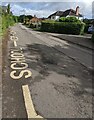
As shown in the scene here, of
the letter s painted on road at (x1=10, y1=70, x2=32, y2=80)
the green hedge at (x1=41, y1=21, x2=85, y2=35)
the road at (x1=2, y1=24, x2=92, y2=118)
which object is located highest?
the green hedge at (x1=41, y1=21, x2=85, y2=35)

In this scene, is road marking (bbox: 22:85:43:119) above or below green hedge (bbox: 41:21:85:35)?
below

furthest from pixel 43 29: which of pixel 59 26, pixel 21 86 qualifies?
pixel 21 86

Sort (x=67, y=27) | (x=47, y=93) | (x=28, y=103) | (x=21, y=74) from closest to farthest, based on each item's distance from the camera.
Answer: (x=28, y=103)
(x=47, y=93)
(x=21, y=74)
(x=67, y=27)

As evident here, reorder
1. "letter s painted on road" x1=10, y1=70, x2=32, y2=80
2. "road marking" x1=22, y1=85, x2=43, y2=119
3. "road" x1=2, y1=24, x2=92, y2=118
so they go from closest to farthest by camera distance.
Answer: "road marking" x1=22, y1=85, x2=43, y2=119 → "road" x1=2, y1=24, x2=92, y2=118 → "letter s painted on road" x1=10, y1=70, x2=32, y2=80

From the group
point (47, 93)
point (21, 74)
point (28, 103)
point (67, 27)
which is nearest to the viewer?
point (28, 103)

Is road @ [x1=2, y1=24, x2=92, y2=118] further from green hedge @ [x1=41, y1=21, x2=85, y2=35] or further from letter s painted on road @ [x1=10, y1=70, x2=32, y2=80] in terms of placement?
green hedge @ [x1=41, y1=21, x2=85, y2=35]

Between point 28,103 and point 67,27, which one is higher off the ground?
point 67,27

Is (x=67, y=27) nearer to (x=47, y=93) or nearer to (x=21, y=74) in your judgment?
(x=21, y=74)

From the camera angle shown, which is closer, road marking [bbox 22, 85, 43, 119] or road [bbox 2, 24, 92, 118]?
road marking [bbox 22, 85, 43, 119]

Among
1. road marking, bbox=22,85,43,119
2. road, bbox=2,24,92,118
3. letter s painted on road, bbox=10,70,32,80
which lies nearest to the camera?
road marking, bbox=22,85,43,119

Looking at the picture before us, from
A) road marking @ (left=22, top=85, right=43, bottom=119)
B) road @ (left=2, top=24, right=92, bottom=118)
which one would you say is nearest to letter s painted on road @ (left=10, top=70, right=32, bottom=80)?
road @ (left=2, top=24, right=92, bottom=118)

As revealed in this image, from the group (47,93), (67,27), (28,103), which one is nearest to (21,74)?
(47,93)

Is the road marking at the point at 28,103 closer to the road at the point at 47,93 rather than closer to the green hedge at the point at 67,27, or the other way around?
the road at the point at 47,93

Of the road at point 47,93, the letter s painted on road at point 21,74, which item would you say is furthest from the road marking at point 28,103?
the letter s painted on road at point 21,74
